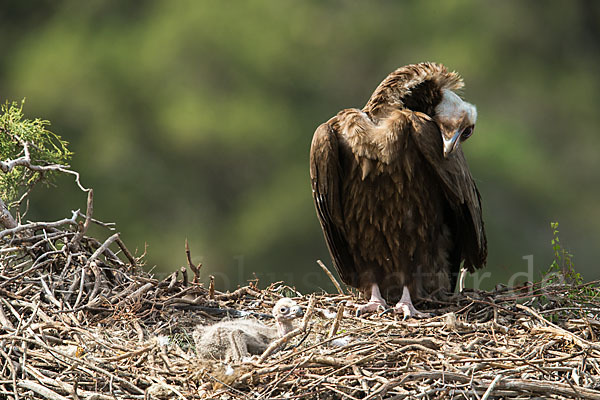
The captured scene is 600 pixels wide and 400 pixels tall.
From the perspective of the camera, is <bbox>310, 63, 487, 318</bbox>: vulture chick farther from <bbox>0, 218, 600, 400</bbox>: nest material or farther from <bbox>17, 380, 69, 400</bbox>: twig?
<bbox>17, 380, 69, 400</bbox>: twig

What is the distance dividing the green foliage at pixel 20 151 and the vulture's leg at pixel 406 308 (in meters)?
1.81

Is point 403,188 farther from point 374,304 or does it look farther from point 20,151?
point 20,151

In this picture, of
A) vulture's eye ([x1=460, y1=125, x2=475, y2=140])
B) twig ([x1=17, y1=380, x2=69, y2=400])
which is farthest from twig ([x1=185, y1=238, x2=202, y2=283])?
vulture's eye ([x1=460, y1=125, x2=475, y2=140])

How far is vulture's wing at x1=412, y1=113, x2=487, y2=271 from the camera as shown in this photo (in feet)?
11.6

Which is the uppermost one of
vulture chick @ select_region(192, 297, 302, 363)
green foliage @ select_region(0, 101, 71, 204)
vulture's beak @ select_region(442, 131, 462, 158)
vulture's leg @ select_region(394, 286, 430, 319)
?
green foliage @ select_region(0, 101, 71, 204)

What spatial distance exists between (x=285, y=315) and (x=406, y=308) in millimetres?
770

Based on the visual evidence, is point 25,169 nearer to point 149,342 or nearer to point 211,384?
point 149,342

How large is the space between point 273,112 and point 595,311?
858 cm

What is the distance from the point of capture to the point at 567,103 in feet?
40.5

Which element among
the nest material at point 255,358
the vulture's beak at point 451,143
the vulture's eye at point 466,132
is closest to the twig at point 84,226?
the nest material at point 255,358

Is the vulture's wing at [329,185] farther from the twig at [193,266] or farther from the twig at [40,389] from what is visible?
the twig at [40,389]

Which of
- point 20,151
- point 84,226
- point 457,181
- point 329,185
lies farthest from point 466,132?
A: point 20,151

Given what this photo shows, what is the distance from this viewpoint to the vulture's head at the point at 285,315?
3.11 meters

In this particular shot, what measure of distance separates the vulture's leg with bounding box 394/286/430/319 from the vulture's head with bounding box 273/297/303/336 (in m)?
0.70
